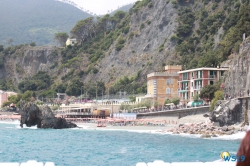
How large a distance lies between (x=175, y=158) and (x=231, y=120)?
2173 centimetres

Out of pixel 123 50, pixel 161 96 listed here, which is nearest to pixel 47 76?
pixel 123 50

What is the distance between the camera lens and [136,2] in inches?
5768

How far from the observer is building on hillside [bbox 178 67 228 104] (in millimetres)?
71938

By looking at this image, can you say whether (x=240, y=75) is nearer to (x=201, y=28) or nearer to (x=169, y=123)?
(x=169, y=123)

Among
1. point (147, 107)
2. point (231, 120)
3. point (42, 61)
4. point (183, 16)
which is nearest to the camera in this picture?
point (231, 120)

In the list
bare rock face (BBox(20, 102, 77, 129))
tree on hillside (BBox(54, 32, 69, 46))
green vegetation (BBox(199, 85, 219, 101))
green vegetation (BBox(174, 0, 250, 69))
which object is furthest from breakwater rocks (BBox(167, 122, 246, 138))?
tree on hillside (BBox(54, 32, 69, 46))

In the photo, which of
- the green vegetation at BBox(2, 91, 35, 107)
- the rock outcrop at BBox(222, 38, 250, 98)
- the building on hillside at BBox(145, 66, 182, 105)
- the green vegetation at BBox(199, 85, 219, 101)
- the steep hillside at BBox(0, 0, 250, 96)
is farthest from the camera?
the green vegetation at BBox(2, 91, 35, 107)

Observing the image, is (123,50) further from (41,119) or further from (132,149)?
(132,149)

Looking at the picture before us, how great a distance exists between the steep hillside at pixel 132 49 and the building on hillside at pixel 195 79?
4.81 meters

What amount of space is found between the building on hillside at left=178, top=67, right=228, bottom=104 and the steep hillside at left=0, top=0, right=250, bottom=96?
15.8 feet

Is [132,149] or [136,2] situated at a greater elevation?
[136,2]

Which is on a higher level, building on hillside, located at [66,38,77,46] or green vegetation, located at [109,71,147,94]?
building on hillside, located at [66,38,77,46]

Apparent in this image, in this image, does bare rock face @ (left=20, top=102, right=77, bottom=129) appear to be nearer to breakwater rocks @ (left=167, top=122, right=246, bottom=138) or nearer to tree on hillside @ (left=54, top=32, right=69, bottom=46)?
breakwater rocks @ (left=167, top=122, right=246, bottom=138)

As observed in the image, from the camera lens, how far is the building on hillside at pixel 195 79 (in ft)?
236
